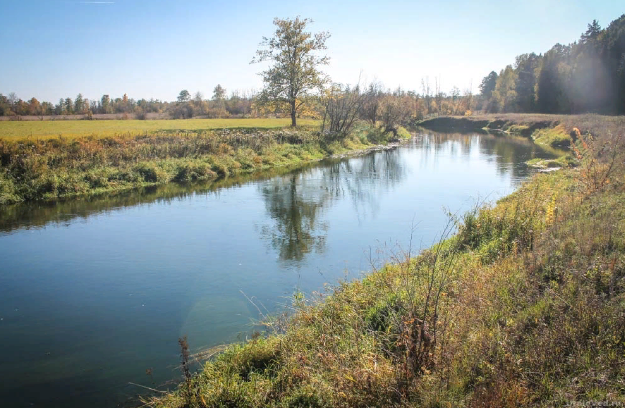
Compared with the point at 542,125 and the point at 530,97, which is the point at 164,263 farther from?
the point at 530,97

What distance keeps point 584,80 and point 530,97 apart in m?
11.6

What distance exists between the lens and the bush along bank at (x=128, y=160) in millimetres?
17516

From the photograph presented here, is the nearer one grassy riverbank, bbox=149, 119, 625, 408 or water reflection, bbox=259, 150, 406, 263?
grassy riverbank, bbox=149, 119, 625, 408

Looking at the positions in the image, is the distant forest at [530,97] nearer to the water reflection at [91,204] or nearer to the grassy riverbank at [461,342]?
the water reflection at [91,204]

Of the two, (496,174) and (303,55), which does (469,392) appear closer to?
(496,174)

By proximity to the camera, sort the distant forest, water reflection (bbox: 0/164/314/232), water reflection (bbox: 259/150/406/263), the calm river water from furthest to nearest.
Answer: the distant forest, water reflection (bbox: 0/164/314/232), water reflection (bbox: 259/150/406/263), the calm river water

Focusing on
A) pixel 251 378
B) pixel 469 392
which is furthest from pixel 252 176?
A: pixel 469 392

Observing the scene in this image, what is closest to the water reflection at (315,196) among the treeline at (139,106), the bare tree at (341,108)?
the bare tree at (341,108)

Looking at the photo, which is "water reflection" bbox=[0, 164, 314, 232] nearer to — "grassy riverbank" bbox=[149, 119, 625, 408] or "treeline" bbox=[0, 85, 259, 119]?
"grassy riverbank" bbox=[149, 119, 625, 408]

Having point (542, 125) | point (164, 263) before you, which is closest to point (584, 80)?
point (542, 125)

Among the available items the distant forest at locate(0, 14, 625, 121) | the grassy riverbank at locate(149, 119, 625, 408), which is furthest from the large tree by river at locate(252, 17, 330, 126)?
the grassy riverbank at locate(149, 119, 625, 408)

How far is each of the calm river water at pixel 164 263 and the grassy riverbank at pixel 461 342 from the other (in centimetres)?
133

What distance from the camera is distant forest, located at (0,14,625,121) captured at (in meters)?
46.4

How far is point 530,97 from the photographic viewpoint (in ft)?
213
